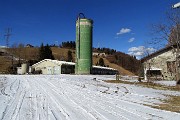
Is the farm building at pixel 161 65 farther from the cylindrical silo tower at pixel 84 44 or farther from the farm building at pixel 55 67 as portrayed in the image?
the farm building at pixel 55 67

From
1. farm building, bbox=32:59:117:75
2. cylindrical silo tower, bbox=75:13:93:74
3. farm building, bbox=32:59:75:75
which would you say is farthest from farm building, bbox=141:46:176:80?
farm building, bbox=32:59:75:75

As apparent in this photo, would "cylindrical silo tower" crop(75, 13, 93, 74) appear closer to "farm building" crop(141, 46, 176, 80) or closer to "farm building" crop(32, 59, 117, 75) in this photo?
"farm building" crop(32, 59, 117, 75)

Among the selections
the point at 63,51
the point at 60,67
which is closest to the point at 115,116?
the point at 60,67

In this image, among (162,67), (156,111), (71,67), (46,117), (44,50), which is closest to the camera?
(46,117)

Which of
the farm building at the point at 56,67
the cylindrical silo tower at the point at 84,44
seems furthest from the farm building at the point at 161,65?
the farm building at the point at 56,67

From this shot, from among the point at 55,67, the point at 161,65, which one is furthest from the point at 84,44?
the point at 161,65

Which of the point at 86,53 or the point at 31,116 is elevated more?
the point at 86,53

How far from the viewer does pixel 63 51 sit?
157 m

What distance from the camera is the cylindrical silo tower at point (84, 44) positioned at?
55906mm

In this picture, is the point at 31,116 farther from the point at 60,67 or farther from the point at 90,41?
the point at 60,67

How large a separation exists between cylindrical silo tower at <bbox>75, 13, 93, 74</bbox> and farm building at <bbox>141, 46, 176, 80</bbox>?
1854cm

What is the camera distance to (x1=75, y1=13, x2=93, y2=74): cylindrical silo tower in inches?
2201

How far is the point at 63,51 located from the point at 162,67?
4747 inches

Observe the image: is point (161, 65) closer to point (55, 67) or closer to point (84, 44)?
point (84, 44)
